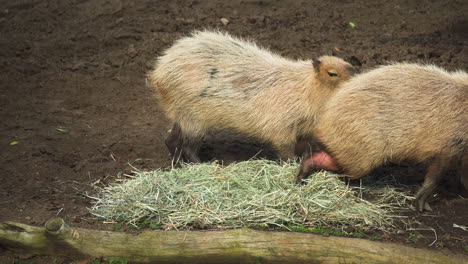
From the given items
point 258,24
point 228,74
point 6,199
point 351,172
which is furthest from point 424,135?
point 258,24

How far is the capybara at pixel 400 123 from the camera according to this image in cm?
414

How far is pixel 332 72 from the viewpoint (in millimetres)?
4805

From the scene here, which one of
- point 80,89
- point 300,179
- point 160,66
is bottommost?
point 80,89

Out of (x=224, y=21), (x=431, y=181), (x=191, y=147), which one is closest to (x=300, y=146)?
(x=191, y=147)

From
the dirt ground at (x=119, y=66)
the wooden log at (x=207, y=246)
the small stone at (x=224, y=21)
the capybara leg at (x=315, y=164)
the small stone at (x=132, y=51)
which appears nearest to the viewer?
the wooden log at (x=207, y=246)

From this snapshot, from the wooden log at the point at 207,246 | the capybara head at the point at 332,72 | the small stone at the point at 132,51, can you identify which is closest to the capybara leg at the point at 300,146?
the capybara head at the point at 332,72

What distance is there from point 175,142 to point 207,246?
69.9 inches

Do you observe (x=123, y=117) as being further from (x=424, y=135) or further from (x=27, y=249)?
(x=424, y=135)

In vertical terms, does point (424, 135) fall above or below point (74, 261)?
above

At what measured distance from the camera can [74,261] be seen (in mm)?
3705

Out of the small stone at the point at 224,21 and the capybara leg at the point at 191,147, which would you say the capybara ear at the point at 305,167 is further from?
the small stone at the point at 224,21

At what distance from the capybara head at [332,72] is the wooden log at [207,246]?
1.64 meters

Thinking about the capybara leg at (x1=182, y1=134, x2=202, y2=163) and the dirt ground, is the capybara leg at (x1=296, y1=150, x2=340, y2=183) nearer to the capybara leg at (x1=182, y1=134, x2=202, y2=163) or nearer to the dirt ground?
the dirt ground

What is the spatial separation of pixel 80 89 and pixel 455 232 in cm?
448
